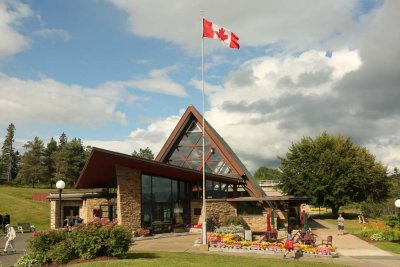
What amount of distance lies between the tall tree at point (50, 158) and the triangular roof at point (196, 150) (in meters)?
58.9

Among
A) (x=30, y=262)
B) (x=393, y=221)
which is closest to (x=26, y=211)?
(x=30, y=262)

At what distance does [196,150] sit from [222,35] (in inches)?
635

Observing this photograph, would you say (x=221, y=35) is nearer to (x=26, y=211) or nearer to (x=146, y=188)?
(x=146, y=188)

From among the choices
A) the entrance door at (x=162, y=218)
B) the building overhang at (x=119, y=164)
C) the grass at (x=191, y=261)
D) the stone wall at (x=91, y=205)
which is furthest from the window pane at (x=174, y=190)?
the grass at (x=191, y=261)

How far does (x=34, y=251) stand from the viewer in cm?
1481

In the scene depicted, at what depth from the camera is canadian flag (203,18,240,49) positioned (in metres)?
21.6

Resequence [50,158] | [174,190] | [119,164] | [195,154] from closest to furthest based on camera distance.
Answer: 1. [119,164]
2. [174,190]
3. [195,154]
4. [50,158]

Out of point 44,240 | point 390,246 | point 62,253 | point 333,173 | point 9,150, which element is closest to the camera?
point 62,253

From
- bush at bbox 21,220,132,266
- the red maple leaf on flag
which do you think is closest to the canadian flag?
the red maple leaf on flag

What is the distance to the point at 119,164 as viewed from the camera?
25.6 metres

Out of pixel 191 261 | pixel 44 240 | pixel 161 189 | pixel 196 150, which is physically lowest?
pixel 191 261

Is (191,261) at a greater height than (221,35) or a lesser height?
lesser

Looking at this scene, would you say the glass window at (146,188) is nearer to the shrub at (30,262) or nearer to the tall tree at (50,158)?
the shrub at (30,262)

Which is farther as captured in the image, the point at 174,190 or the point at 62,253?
the point at 174,190
